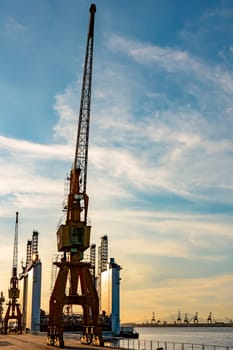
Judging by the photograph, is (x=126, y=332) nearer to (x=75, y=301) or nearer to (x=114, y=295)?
(x=114, y=295)

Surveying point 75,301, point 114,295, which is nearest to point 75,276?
point 75,301

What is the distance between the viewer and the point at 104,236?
16025cm

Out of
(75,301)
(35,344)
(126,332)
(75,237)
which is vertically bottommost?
(126,332)

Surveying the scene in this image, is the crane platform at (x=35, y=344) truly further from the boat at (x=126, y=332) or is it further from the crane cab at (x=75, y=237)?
the boat at (x=126, y=332)

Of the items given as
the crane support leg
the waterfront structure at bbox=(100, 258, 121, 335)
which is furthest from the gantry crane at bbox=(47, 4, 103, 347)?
the waterfront structure at bbox=(100, 258, 121, 335)

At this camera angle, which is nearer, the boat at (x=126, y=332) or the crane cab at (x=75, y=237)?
the crane cab at (x=75, y=237)

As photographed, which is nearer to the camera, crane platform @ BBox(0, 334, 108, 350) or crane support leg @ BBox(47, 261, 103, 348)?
crane platform @ BBox(0, 334, 108, 350)

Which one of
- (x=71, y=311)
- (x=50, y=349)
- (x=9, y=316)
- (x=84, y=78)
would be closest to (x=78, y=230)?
(x=50, y=349)

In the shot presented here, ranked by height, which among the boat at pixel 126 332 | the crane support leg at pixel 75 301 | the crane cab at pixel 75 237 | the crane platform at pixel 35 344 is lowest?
the boat at pixel 126 332

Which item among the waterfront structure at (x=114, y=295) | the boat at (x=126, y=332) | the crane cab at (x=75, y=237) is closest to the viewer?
the crane cab at (x=75, y=237)

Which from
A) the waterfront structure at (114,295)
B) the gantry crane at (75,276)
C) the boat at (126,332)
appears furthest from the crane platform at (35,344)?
the boat at (126,332)

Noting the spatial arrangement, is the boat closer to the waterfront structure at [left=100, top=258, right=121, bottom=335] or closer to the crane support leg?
the waterfront structure at [left=100, top=258, right=121, bottom=335]

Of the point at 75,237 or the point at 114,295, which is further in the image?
the point at 114,295

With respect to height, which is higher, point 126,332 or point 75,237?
point 75,237
